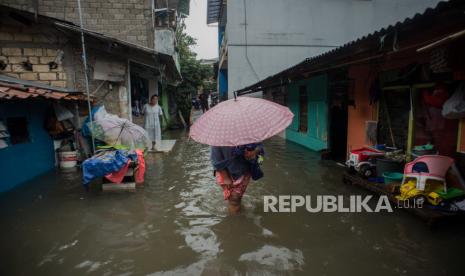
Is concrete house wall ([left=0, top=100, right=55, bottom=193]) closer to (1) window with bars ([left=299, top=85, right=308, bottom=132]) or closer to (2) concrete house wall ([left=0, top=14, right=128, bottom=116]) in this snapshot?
(2) concrete house wall ([left=0, top=14, right=128, bottom=116])

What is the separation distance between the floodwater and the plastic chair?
629 millimetres

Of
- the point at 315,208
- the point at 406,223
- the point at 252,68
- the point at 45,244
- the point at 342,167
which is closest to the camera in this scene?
the point at 45,244

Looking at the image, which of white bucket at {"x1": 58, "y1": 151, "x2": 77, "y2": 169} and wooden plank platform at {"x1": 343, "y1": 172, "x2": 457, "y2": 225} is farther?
white bucket at {"x1": 58, "y1": 151, "x2": 77, "y2": 169}

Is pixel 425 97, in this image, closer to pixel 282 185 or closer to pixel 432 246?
pixel 432 246

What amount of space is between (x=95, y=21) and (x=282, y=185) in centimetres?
910

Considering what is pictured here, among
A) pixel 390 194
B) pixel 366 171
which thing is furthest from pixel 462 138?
pixel 366 171

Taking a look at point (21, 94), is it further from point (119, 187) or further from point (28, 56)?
point (28, 56)

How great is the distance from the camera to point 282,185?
621cm

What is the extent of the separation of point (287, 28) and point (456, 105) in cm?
1289

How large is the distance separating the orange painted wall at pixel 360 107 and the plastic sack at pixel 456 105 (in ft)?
7.57

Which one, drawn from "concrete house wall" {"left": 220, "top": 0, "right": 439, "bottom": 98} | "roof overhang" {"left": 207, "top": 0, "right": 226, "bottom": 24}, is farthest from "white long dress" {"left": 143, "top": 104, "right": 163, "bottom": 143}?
"roof overhang" {"left": 207, "top": 0, "right": 226, "bottom": 24}

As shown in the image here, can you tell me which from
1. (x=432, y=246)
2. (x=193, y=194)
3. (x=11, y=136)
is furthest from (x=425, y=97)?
(x=11, y=136)

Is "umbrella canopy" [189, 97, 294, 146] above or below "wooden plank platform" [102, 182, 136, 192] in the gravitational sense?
above

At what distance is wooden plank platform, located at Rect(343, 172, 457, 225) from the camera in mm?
3744
